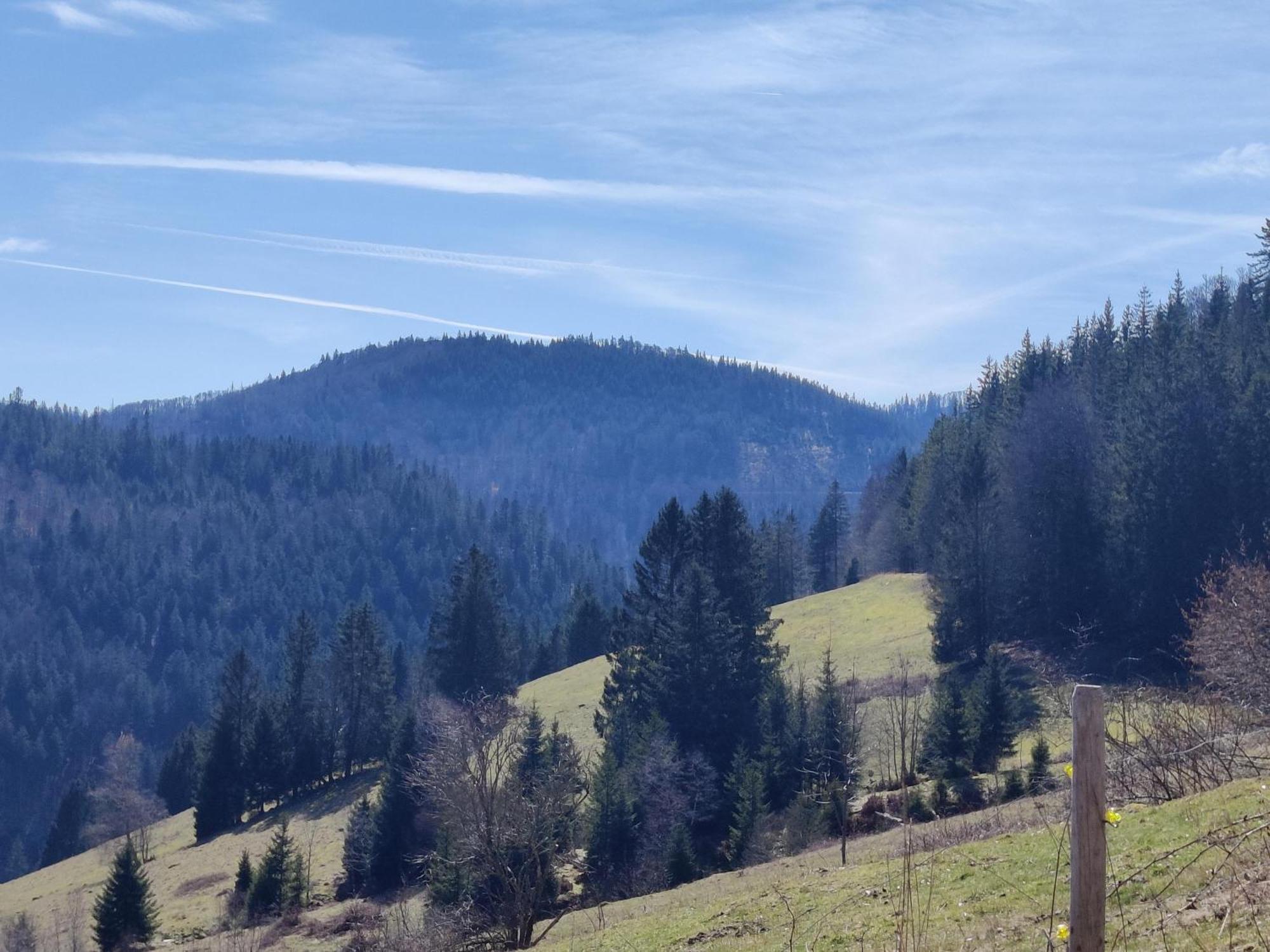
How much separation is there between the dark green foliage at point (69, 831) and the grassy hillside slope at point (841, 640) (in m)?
40.5

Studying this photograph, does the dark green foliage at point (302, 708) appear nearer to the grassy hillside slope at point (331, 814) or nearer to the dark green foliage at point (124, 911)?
the grassy hillside slope at point (331, 814)

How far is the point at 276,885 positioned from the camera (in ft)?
145

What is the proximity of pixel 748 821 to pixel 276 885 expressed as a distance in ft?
67.6

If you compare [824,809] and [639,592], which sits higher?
[639,592]

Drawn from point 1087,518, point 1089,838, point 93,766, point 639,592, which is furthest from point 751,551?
point 93,766

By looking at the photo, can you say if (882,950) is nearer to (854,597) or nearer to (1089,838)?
(1089,838)

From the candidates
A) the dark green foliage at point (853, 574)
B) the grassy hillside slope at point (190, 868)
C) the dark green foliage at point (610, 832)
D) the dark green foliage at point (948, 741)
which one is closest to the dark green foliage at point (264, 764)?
the grassy hillside slope at point (190, 868)

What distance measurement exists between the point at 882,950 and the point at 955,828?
1315 centimetres

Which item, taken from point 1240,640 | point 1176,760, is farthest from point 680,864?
point 1176,760

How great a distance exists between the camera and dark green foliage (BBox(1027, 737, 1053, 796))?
110ft

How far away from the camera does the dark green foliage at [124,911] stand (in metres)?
40.3

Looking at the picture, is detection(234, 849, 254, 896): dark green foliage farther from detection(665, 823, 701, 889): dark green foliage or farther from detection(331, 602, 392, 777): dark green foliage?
detection(331, 602, 392, 777): dark green foliage

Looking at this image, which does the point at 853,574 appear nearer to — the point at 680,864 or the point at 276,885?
the point at 680,864

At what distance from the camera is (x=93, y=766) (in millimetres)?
145750
